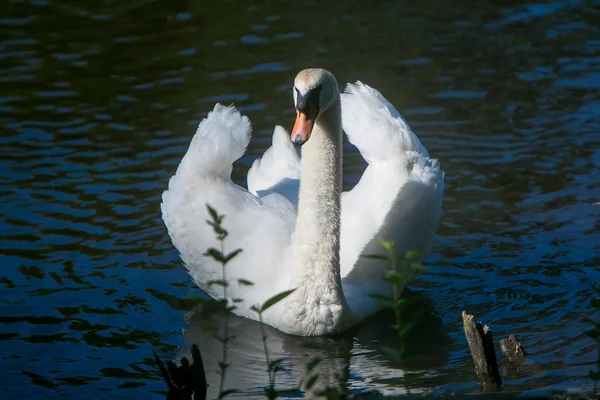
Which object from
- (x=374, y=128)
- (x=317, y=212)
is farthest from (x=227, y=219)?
(x=374, y=128)

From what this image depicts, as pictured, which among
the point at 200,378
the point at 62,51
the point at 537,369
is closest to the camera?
the point at 200,378

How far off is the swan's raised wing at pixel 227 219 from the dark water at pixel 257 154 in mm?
382

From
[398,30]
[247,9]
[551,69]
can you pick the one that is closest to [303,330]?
[551,69]

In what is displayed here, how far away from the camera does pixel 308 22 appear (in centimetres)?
1406

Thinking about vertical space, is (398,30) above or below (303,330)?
above

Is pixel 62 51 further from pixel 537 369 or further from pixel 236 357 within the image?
pixel 537 369

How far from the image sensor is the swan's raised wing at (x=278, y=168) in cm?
881

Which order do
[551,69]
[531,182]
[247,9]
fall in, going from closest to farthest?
[531,182], [551,69], [247,9]

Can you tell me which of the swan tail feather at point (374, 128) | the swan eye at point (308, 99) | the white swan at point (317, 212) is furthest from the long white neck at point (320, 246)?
the swan tail feather at point (374, 128)

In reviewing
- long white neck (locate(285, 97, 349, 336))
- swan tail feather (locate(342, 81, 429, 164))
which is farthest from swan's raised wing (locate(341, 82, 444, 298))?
long white neck (locate(285, 97, 349, 336))

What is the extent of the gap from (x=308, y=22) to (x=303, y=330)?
7.60 meters

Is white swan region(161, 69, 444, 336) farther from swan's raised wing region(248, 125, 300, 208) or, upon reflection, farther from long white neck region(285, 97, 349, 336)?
swan's raised wing region(248, 125, 300, 208)

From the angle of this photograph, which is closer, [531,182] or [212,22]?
[531,182]

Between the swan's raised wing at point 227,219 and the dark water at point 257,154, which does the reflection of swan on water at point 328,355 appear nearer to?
the dark water at point 257,154
